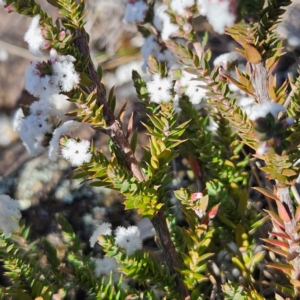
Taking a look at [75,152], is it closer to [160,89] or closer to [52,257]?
[160,89]

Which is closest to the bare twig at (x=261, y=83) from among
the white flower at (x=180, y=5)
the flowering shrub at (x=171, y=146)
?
the flowering shrub at (x=171, y=146)

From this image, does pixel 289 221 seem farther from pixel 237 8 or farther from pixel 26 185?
pixel 26 185

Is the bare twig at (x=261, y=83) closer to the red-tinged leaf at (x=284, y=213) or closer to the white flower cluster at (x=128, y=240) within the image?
the red-tinged leaf at (x=284, y=213)

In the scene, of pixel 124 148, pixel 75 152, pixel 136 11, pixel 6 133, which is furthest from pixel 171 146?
pixel 6 133

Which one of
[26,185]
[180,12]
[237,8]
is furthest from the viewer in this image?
[26,185]

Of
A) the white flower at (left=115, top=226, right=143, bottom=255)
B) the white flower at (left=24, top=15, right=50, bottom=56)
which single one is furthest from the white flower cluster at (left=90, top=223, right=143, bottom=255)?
the white flower at (left=24, top=15, right=50, bottom=56)

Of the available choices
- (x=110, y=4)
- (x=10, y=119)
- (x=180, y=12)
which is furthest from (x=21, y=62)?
(x=180, y=12)
